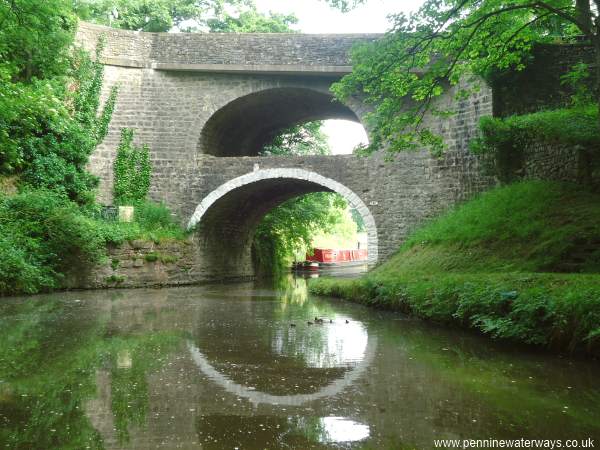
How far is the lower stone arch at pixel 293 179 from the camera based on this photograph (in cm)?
1577

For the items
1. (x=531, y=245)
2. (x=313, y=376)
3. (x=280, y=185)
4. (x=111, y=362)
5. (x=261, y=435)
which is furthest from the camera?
(x=280, y=185)

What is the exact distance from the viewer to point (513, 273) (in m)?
6.14

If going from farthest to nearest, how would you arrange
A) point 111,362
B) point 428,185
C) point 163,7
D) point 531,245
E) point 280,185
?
point 163,7
point 280,185
point 428,185
point 531,245
point 111,362

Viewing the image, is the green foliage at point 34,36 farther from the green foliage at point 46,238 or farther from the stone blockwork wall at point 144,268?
the stone blockwork wall at point 144,268

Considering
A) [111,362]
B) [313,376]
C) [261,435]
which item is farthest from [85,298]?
[261,435]

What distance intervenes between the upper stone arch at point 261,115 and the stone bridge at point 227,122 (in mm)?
70

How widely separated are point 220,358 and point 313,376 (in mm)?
988

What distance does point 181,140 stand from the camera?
16.7 m

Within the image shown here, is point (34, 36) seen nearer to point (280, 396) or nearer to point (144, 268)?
point (144, 268)

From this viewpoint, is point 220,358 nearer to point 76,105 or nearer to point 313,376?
point 313,376

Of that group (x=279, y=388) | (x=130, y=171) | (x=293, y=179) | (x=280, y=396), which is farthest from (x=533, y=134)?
(x=130, y=171)

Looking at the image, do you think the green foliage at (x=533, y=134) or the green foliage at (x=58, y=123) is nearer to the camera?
the green foliage at (x=533, y=134)

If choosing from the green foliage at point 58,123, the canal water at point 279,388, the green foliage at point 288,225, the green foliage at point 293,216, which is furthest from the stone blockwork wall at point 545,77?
the green foliage at point 58,123

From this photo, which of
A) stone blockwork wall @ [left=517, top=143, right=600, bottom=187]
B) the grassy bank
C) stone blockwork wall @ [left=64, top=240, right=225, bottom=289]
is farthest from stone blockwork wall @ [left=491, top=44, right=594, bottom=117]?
stone blockwork wall @ [left=64, top=240, right=225, bottom=289]
